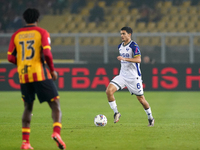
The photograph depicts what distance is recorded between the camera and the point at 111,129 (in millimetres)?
7766

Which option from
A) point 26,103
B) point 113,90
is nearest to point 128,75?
point 113,90

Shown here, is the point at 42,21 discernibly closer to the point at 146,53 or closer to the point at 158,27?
the point at 158,27

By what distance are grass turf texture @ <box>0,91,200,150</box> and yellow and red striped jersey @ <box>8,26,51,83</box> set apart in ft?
3.67

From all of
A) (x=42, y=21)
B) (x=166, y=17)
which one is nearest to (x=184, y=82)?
(x=166, y=17)

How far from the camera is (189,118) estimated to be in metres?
9.43

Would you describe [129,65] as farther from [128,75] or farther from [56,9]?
[56,9]

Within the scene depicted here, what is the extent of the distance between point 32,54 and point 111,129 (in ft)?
9.09

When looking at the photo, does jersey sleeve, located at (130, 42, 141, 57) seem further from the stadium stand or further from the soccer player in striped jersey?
the stadium stand

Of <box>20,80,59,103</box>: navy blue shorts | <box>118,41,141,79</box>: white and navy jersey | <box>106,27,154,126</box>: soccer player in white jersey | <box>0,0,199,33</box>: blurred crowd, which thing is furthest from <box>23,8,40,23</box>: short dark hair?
<box>0,0,199,33</box>: blurred crowd

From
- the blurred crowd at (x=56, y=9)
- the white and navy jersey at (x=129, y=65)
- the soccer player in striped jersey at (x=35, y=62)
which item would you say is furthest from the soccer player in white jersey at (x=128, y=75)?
the blurred crowd at (x=56, y=9)

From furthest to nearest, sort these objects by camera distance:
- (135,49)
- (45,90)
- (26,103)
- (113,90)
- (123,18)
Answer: (123,18)
(113,90)
(135,49)
(26,103)
(45,90)

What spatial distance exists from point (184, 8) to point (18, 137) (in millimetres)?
18096

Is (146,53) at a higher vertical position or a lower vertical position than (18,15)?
lower

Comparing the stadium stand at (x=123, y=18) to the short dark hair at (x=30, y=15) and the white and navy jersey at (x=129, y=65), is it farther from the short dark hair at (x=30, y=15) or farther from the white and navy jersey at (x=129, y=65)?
the short dark hair at (x=30, y=15)
